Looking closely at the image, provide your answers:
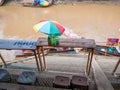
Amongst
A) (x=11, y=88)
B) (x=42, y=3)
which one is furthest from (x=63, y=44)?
(x=42, y=3)

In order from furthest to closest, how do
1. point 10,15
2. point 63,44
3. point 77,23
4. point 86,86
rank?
point 10,15
point 77,23
point 63,44
point 86,86

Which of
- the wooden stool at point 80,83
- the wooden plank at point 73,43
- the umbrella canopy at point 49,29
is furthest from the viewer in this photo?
the wooden plank at point 73,43

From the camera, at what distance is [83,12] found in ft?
42.7

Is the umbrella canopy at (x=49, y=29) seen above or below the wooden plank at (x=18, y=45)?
above

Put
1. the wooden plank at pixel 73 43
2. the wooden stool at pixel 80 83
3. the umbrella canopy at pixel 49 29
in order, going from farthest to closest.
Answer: the wooden plank at pixel 73 43
the umbrella canopy at pixel 49 29
the wooden stool at pixel 80 83

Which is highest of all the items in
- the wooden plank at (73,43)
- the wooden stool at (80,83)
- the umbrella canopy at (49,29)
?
the umbrella canopy at (49,29)

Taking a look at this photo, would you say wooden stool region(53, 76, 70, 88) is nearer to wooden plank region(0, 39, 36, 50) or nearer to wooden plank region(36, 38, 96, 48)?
wooden plank region(36, 38, 96, 48)

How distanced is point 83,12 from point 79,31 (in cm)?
277

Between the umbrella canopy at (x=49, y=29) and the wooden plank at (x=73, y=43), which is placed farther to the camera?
the wooden plank at (x=73, y=43)

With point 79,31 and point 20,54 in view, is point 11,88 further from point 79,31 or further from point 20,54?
point 79,31

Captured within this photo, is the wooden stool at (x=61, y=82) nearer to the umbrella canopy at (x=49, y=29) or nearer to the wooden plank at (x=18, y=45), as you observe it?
the umbrella canopy at (x=49, y=29)

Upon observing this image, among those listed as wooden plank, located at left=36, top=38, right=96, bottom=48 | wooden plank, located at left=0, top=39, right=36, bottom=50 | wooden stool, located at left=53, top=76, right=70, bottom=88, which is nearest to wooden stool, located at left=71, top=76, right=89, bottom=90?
wooden stool, located at left=53, top=76, right=70, bottom=88

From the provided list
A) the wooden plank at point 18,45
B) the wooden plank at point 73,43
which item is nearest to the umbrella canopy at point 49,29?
the wooden plank at point 73,43

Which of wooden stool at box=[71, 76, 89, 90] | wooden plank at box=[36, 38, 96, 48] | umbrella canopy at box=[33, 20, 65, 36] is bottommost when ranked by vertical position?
wooden stool at box=[71, 76, 89, 90]
